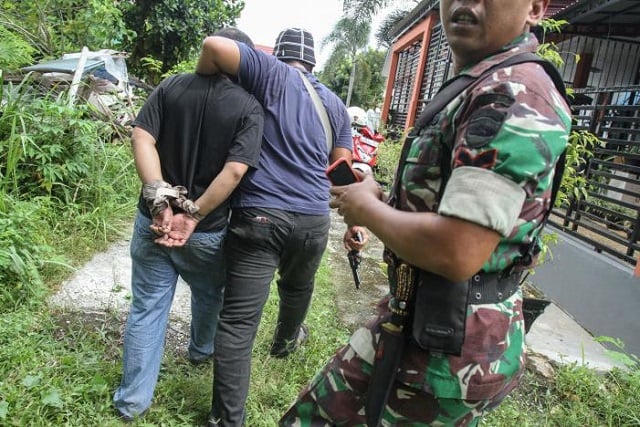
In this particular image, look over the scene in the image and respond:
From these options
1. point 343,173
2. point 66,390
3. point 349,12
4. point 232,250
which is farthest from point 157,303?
point 349,12

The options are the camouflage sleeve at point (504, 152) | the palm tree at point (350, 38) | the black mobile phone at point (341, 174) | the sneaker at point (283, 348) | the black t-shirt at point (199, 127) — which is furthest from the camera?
the palm tree at point (350, 38)

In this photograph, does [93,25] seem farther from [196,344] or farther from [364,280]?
[196,344]

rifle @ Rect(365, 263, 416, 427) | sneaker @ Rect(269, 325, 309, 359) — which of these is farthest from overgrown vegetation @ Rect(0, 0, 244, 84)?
rifle @ Rect(365, 263, 416, 427)

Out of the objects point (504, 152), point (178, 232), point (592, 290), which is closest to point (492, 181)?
point (504, 152)

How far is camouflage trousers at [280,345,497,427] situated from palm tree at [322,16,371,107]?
23.1m

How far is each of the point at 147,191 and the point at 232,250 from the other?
0.43 meters

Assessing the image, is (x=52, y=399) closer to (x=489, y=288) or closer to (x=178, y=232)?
(x=178, y=232)

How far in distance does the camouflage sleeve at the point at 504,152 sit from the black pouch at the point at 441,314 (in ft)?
0.65

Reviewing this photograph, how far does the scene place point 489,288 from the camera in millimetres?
1114

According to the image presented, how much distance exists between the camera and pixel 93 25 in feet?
21.3

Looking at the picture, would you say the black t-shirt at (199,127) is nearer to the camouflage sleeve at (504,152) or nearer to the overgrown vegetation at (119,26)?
the camouflage sleeve at (504,152)

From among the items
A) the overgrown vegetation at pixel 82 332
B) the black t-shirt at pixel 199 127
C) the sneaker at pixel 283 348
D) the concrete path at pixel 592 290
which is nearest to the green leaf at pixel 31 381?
the overgrown vegetation at pixel 82 332

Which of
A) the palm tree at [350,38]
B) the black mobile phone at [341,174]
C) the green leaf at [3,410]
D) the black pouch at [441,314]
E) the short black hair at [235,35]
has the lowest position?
→ the green leaf at [3,410]

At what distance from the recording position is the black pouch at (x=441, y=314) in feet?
3.52
